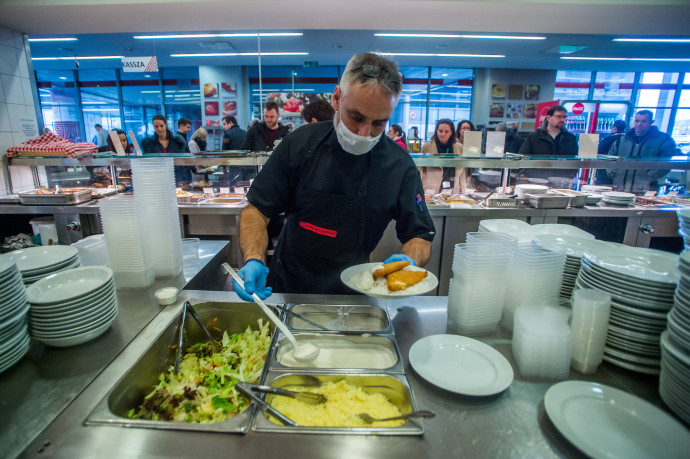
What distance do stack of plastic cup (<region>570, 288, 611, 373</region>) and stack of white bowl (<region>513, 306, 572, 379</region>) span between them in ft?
0.14

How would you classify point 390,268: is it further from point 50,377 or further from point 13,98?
point 13,98

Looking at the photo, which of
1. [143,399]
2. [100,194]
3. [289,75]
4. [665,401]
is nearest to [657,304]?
[665,401]

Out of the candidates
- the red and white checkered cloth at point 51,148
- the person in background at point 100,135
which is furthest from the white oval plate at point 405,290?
the person in background at point 100,135

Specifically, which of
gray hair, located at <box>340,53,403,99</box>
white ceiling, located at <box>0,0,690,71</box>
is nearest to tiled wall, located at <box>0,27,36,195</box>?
white ceiling, located at <box>0,0,690,71</box>

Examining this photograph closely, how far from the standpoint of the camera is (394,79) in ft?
5.11

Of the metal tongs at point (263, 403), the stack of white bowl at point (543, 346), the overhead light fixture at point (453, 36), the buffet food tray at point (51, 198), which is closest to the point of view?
the metal tongs at point (263, 403)

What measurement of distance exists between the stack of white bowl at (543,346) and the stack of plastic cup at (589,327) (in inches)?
1.7

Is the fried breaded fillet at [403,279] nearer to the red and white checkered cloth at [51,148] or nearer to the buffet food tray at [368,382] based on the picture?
the buffet food tray at [368,382]

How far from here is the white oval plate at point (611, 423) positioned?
81cm

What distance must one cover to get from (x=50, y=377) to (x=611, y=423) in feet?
5.06

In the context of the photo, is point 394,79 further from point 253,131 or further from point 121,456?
point 253,131

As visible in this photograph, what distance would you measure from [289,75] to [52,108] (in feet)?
25.8

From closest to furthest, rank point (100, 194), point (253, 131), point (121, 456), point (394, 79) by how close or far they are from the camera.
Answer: point (121, 456)
point (394, 79)
point (100, 194)
point (253, 131)

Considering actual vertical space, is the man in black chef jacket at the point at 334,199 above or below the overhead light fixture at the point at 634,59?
below
